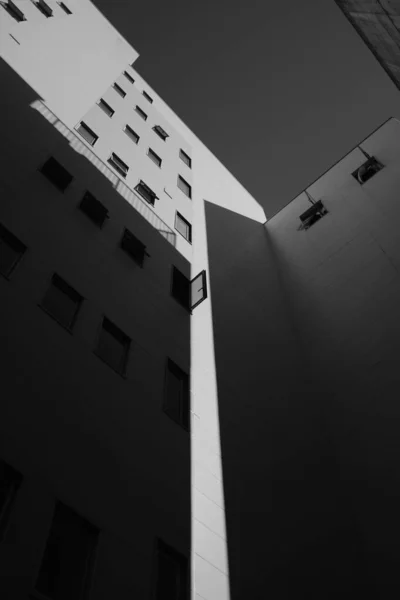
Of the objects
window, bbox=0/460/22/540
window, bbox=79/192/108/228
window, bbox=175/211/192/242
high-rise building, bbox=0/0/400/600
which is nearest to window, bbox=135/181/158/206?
high-rise building, bbox=0/0/400/600

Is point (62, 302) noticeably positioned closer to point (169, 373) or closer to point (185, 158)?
point (169, 373)

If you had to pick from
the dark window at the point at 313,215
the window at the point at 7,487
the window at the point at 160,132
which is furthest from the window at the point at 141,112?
the window at the point at 7,487

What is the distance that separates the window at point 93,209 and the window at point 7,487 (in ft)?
24.6

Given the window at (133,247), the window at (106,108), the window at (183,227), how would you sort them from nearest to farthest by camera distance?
1. the window at (133,247)
2. the window at (183,227)
3. the window at (106,108)

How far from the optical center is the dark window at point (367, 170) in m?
22.2

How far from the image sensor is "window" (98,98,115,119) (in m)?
21.5

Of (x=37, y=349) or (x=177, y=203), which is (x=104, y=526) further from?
(x=177, y=203)

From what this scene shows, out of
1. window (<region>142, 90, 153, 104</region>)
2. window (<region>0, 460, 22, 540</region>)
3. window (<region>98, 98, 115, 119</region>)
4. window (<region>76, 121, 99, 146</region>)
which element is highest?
window (<region>142, 90, 153, 104</region>)

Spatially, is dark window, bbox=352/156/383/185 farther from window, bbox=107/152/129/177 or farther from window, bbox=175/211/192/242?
window, bbox=107/152/129/177

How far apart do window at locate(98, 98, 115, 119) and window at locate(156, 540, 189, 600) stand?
19.1 meters

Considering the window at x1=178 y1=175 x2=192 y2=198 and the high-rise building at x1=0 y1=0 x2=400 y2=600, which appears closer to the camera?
the high-rise building at x1=0 y1=0 x2=400 y2=600

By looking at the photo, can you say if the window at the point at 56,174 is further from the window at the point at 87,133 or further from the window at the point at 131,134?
the window at the point at 131,134

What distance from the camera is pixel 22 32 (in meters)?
18.2

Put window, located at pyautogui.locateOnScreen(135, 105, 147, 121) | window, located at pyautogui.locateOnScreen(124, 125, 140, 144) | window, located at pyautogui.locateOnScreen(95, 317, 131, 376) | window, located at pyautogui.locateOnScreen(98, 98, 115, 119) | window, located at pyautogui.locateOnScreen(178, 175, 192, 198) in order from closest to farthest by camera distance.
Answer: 1. window, located at pyautogui.locateOnScreen(95, 317, 131, 376)
2. window, located at pyautogui.locateOnScreen(178, 175, 192, 198)
3. window, located at pyautogui.locateOnScreen(124, 125, 140, 144)
4. window, located at pyautogui.locateOnScreen(98, 98, 115, 119)
5. window, located at pyautogui.locateOnScreen(135, 105, 147, 121)
